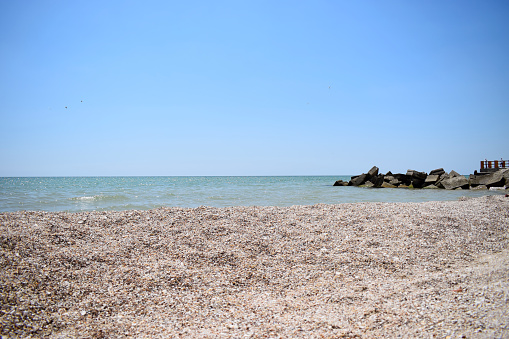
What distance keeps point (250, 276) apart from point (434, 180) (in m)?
30.5

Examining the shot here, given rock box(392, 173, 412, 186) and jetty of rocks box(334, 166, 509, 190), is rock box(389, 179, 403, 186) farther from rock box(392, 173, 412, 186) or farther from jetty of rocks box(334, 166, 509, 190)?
rock box(392, 173, 412, 186)

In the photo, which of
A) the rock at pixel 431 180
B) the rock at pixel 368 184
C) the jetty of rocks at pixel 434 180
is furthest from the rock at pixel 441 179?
the rock at pixel 368 184

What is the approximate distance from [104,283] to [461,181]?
30.8 meters

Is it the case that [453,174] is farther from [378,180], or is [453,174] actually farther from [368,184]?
[368,184]

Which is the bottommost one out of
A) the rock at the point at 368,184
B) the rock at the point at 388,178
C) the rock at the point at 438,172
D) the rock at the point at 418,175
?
the rock at the point at 368,184

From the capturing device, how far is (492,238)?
704 cm

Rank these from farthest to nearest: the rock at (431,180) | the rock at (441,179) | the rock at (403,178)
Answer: the rock at (403,178) < the rock at (431,180) < the rock at (441,179)

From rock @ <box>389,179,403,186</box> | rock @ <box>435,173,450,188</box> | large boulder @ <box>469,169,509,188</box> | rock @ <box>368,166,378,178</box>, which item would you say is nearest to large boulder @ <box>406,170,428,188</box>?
rock @ <box>435,173,450,188</box>

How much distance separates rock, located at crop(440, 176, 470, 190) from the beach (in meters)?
22.1

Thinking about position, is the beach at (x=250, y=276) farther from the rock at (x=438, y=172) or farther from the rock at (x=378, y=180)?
the rock at (x=438, y=172)

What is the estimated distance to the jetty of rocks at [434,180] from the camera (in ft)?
85.8

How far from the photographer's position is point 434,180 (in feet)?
96.7

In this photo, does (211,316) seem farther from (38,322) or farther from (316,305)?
(38,322)

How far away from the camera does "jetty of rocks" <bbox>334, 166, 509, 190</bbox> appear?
26.1 m
